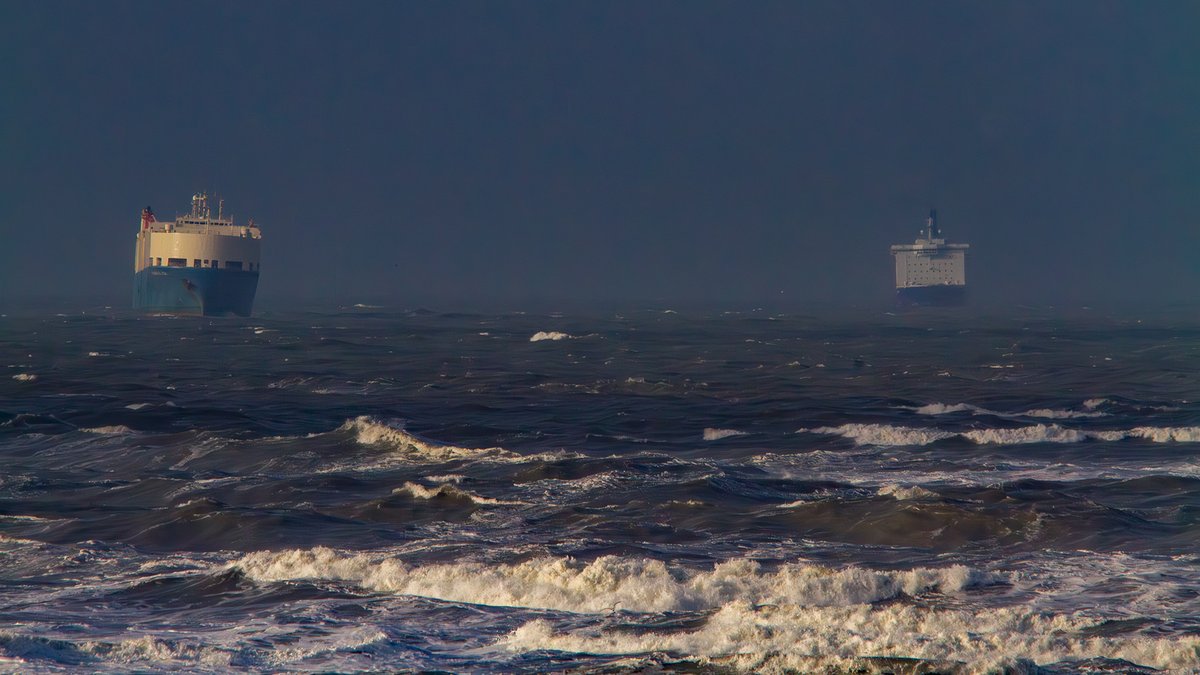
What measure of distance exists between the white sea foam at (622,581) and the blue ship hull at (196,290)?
107763 mm

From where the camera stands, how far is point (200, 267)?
390 feet

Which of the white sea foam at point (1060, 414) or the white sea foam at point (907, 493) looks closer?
the white sea foam at point (907, 493)

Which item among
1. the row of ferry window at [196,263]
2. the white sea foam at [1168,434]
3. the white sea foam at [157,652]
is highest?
the row of ferry window at [196,263]

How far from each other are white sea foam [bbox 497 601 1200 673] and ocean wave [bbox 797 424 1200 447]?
53.5 ft

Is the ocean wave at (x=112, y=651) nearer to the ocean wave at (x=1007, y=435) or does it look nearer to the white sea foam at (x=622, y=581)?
the white sea foam at (x=622, y=581)

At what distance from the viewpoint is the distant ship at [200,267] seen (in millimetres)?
118562

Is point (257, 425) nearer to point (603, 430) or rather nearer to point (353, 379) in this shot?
point (603, 430)

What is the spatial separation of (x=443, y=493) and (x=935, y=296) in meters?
180

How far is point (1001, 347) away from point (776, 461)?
162ft

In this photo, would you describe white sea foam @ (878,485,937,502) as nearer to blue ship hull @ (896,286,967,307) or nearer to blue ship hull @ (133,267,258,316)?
blue ship hull @ (133,267,258,316)

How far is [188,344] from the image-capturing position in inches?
2938

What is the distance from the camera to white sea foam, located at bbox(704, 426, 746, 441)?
31237 mm

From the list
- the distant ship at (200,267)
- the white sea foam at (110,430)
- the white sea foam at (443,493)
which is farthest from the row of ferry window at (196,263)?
the white sea foam at (443,493)

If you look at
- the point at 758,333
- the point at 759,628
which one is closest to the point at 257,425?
the point at 759,628
